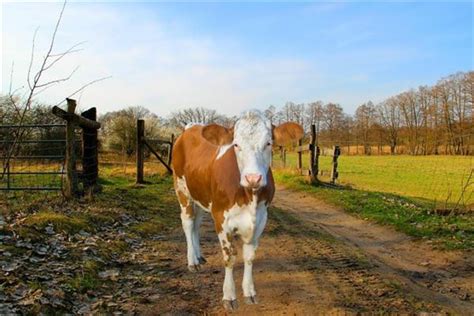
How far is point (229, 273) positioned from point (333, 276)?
166 cm

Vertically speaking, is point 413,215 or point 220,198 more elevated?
point 220,198

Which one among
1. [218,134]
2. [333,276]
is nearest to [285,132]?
[218,134]

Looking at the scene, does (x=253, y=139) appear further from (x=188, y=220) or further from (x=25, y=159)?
(x=25, y=159)

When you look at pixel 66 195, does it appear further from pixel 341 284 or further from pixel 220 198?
pixel 341 284

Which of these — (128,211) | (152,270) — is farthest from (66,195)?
(152,270)

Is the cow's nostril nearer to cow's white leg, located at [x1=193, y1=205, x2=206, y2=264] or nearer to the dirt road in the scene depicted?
the dirt road

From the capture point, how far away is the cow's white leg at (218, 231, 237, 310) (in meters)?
4.39

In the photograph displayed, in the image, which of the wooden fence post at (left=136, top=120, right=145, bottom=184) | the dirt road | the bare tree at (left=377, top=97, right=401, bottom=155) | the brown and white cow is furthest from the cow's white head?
the bare tree at (left=377, top=97, right=401, bottom=155)

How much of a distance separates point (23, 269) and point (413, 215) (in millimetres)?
8059

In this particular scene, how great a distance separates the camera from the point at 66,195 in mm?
9164

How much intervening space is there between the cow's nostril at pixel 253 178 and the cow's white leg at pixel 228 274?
87 cm

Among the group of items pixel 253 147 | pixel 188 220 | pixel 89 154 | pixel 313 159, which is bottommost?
pixel 188 220

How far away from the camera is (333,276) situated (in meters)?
5.43

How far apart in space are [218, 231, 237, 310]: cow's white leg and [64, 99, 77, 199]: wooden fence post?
5.79 metres
